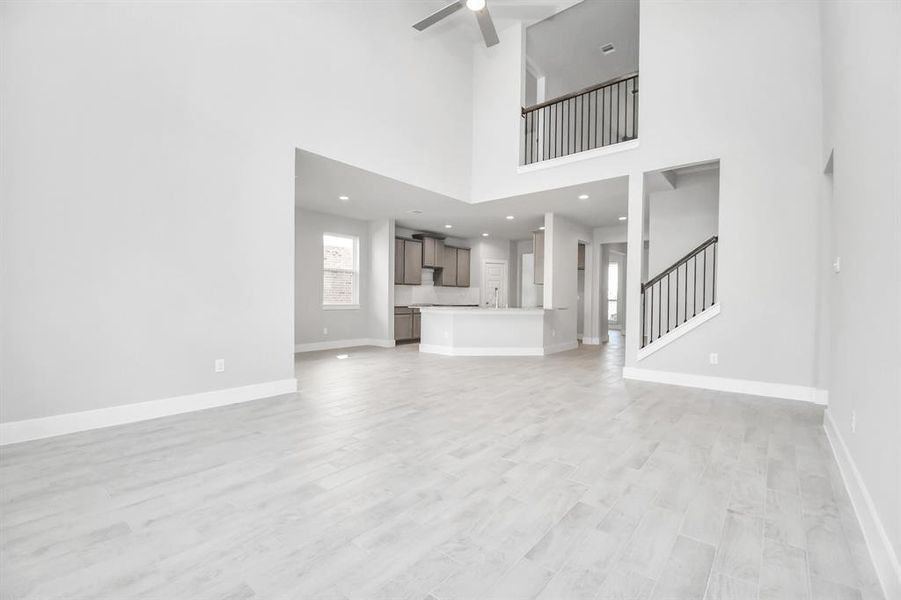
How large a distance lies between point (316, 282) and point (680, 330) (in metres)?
6.11

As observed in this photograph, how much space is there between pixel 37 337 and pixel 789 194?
673cm

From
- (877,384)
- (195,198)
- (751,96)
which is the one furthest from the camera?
(751,96)

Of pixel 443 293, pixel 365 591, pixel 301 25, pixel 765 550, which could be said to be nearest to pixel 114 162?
pixel 301 25

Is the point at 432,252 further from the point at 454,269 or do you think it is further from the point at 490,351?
the point at 490,351

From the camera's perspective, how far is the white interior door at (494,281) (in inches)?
428

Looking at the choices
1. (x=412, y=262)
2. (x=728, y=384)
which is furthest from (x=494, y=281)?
(x=728, y=384)

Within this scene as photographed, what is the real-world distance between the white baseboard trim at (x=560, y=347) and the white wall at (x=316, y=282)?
3678 millimetres

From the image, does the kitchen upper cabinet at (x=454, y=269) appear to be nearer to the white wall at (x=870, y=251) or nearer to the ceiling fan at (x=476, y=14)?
the ceiling fan at (x=476, y=14)

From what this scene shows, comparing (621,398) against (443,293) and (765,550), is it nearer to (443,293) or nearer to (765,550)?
(765,550)

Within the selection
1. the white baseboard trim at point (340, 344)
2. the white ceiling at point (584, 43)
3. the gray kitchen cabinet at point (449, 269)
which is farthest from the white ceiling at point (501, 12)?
the white baseboard trim at point (340, 344)

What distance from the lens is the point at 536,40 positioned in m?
7.02

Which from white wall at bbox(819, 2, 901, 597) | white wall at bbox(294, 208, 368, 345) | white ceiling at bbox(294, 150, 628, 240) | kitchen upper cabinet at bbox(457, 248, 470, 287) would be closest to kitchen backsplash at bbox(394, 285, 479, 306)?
kitchen upper cabinet at bbox(457, 248, 470, 287)

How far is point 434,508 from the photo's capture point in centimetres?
194

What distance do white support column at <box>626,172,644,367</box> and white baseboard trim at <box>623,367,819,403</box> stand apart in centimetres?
19
